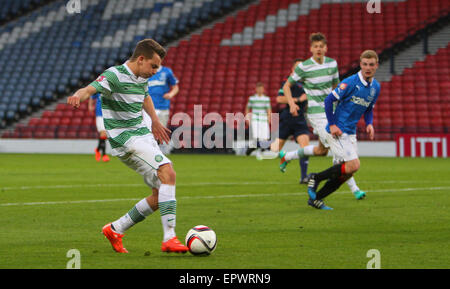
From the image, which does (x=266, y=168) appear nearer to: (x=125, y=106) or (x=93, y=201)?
(x=93, y=201)

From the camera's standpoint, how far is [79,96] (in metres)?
5.43

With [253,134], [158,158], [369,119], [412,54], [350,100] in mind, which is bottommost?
[158,158]

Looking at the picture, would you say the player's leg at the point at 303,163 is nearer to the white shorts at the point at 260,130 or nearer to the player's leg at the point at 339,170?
the player's leg at the point at 339,170

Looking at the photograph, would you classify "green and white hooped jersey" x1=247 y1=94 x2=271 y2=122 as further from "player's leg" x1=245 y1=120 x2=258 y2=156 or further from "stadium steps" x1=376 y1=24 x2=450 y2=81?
"stadium steps" x1=376 y1=24 x2=450 y2=81

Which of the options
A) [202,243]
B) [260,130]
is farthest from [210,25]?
[202,243]

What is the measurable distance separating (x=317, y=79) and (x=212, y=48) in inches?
A: 755

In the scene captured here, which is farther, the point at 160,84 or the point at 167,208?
the point at 160,84

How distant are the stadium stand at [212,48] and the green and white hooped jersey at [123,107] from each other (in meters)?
18.6

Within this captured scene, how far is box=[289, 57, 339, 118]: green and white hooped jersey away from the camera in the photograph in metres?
11.0

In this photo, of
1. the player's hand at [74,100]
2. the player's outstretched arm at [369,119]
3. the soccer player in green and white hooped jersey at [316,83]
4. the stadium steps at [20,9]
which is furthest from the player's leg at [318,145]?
Answer: the stadium steps at [20,9]

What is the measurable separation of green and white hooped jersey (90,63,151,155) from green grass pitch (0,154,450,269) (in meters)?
0.91

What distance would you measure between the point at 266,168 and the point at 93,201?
7.44m

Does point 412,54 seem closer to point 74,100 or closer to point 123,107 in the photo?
point 123,107
